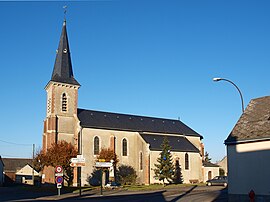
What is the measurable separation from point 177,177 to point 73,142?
17865 mm

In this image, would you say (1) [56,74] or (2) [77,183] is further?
(1) [56,74]

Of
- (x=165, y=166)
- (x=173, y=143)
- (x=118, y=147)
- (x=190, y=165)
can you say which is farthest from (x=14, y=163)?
(x=165, y=166)

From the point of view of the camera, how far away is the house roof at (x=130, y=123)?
182 ft

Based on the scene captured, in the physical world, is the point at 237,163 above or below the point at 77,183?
above

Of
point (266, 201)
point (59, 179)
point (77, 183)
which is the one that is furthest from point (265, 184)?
point (77, 183)

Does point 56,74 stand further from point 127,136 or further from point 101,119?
point 127,136

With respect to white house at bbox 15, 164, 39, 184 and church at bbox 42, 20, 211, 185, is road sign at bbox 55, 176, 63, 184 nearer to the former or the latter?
church at bbox 42, 20, 211, 185

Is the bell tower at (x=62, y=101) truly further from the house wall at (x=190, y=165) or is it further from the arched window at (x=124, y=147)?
the house wall at (x=190, y=165)

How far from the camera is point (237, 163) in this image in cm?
1944

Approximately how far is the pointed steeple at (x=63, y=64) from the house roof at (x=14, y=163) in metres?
37.8

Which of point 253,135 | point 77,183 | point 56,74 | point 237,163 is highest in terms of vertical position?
point 56,74

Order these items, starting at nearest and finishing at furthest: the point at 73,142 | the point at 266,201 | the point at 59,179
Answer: the point at 266,201, the point at 59,179, the point at 73,142

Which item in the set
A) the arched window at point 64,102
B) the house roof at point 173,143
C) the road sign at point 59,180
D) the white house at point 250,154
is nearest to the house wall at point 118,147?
the house roof at point 173,143

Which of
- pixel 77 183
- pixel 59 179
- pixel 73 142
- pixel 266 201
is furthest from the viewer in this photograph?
pixel 73 142
